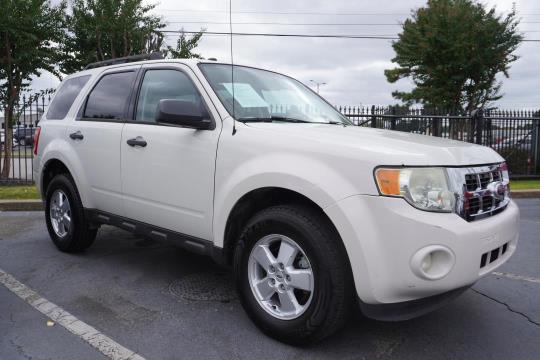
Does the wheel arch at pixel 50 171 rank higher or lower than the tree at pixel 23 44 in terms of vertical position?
lower

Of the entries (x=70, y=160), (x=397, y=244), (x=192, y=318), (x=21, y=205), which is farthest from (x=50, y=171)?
(x=397, y=244)

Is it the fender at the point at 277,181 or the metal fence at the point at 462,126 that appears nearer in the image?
the fender at the point at 277,181

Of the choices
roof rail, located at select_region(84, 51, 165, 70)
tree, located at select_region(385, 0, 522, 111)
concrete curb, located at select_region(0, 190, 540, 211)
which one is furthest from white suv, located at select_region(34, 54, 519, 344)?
tree, located at select_region(385, 0, 522, 111)

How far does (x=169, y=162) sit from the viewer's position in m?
3.54

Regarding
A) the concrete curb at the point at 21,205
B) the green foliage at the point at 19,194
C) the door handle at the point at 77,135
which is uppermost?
the door handle at the point at 77,135

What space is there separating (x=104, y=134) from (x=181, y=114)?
1320 mm

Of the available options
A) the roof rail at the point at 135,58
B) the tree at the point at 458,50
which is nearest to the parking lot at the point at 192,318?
the roof rail at the point at 135,58

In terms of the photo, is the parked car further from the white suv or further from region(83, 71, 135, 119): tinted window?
the white suv

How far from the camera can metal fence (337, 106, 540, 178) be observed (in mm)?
11625

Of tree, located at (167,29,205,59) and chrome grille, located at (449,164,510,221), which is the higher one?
tree, located at (167,29,205,59)

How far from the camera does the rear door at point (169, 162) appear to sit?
3.33 meters

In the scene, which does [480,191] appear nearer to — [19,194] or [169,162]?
[169,162]

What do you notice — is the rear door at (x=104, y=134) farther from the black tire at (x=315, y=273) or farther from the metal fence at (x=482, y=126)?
the metal fence at (x=482, y=126)

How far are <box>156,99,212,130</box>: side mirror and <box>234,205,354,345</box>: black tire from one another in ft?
2.55
